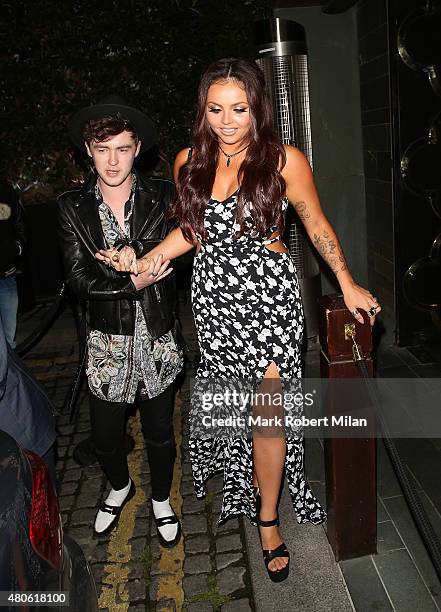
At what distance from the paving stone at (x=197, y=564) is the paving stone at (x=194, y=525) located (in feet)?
0.70

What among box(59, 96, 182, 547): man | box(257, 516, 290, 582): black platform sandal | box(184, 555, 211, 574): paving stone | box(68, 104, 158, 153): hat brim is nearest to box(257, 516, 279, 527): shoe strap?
box(257, 516, 290, 582): black platform sandal

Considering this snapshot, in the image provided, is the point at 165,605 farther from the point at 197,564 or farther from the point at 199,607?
the point at 197,564

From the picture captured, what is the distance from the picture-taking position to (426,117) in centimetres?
503

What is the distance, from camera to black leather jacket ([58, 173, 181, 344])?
2836 mm

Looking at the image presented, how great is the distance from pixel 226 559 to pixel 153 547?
422mm

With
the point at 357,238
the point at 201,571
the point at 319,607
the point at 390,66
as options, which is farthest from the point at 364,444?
the point at 357,238

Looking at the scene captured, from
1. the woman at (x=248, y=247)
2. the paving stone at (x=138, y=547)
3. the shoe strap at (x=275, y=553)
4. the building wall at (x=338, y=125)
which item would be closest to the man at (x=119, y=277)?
the woman at (x=248, y=247)

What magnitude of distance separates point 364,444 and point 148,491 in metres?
1.64

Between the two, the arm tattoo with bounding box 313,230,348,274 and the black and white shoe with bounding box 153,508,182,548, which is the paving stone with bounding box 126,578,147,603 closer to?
the black and white shoe with bounding box 153,508,182,548

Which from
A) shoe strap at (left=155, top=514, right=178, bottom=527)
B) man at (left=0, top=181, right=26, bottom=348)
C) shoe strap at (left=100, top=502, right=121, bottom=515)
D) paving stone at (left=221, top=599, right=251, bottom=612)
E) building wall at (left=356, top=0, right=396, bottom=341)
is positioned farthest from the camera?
building wall at (left=356, top=0, right=396, bottom=341)

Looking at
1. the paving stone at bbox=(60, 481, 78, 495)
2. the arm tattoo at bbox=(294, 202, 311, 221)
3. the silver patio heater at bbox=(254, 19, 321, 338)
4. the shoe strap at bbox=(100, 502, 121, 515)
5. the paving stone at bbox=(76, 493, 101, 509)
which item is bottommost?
the paving stone at bbox=(76, 493, 101, 509)

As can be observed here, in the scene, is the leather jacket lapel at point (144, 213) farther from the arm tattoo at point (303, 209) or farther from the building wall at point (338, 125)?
the building wall at point (338, 125)

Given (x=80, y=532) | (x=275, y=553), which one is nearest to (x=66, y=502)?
(x=80, y=532)

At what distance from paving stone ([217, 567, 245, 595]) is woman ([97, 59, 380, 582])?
0.16 metres
